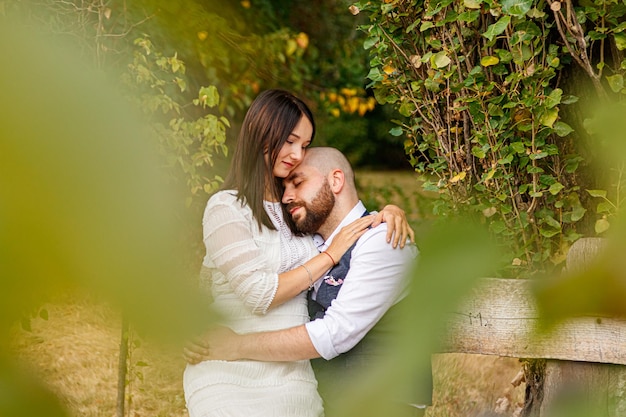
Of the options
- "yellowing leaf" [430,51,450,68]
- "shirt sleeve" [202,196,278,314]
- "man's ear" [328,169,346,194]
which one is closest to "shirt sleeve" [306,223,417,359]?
"shirt sleeve" [202,196,278,314]

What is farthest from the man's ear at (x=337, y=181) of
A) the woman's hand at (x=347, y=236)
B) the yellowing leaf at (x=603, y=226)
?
the yellowing leaf at (x=603, y=226)

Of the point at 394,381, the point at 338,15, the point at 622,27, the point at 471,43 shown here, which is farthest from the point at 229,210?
the point at 338,15

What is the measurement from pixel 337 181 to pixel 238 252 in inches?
11.2

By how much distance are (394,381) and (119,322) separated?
70mm

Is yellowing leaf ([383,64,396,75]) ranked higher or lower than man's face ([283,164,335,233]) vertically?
higher

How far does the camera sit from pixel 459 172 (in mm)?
1689

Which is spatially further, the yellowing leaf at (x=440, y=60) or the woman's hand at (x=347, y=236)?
the woman's hand at (x=347, y=236)

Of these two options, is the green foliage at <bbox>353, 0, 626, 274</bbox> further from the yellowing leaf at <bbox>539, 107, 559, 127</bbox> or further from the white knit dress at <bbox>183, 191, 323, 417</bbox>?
the white knit dress at <bbox>183, 191, 323, 417</bbox>

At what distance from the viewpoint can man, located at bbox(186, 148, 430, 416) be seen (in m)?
1.56

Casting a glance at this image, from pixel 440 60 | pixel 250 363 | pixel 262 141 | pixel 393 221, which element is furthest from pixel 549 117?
pixel 250 363

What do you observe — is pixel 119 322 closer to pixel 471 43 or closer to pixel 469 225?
pixel 469 225

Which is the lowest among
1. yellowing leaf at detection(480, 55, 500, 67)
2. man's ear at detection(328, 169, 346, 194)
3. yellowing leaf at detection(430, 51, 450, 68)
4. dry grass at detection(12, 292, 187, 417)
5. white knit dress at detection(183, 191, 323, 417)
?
white knit dress at detection(183, 191, 323, 417)

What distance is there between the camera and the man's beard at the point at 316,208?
176cm

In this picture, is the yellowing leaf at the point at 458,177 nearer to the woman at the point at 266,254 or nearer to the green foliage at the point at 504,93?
the green foliage at the point at 504,93
